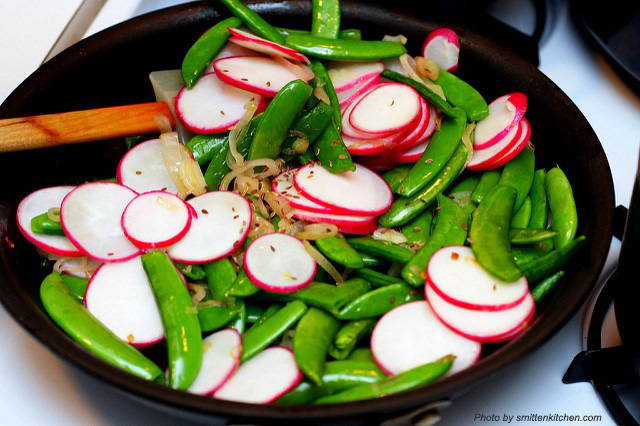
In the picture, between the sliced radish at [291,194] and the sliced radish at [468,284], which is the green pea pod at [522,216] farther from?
the sliced radish at [291,194]

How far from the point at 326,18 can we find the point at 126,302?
0.97 meters

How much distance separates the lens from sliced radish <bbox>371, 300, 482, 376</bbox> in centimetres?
128

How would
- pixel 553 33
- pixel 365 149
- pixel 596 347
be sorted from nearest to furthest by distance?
pixel 596 347 < pixel 365 149 < pixel 553 33

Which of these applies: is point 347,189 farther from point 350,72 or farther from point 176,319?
point 176,319

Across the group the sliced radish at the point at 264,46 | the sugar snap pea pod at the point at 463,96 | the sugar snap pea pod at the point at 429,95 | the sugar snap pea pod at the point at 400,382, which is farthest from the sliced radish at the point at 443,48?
the sugar snap pea pod at the point at 400,382

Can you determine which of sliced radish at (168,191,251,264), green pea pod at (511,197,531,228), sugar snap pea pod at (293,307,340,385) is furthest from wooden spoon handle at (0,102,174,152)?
green pea pod at (511,197,531,228)

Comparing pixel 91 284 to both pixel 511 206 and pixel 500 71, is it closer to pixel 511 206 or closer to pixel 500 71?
pixel 511 206

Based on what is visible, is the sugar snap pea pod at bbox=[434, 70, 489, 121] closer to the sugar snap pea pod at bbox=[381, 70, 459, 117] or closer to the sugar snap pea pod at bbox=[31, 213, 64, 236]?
the sugar snap pea pod at bbox=[381, 70, 459, 117]

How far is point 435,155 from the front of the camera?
Result: 1.63 meters

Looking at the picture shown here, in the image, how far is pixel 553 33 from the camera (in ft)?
8.08

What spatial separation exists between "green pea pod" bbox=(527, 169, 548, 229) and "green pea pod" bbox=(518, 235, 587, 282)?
0.56 ft

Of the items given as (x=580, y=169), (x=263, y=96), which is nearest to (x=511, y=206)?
(x=580, y=169)

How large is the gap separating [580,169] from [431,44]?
0.57 metres

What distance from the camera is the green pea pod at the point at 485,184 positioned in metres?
1.63
